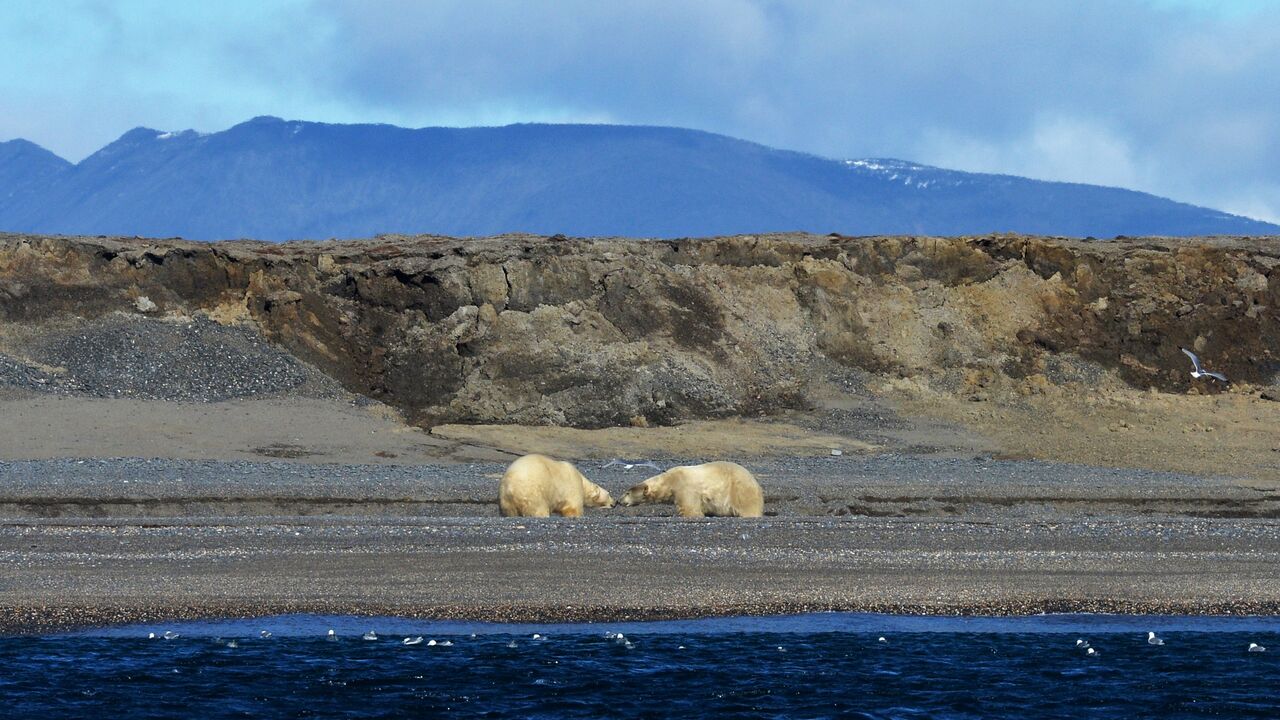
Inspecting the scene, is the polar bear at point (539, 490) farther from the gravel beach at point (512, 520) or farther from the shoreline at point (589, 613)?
the shoreline at point (589, 613)

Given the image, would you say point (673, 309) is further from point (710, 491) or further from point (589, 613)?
point (589, 613)

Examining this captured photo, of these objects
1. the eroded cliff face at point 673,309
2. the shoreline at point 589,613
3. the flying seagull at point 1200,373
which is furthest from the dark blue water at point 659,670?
the flying seagull at point 1200,373

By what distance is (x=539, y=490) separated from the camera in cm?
1947

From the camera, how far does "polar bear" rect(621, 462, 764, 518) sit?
66.0 feet

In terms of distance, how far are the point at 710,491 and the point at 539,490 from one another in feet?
7.58

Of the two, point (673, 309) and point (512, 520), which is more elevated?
point (673, 309)

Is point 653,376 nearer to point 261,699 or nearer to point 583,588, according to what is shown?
point 583,588

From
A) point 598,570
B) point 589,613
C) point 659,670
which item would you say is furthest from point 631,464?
point 659,670

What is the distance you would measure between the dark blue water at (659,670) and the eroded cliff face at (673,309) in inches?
674

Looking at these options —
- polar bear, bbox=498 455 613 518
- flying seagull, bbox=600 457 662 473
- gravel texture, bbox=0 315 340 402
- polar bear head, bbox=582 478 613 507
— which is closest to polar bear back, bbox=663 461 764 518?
polar bear head, bbox=582 478 613 507

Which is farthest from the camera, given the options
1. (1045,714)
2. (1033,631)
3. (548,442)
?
(548,442)

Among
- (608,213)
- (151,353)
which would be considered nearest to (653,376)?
(151,353)

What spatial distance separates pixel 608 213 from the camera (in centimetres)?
19388

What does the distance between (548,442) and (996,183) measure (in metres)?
175
